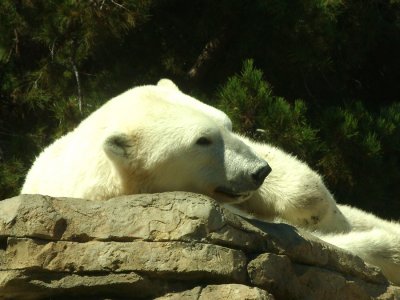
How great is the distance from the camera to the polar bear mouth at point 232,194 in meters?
4.07

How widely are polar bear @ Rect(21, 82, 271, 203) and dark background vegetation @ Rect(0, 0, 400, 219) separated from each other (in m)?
2.37

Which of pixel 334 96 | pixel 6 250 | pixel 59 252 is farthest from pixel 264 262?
pixel 334 96

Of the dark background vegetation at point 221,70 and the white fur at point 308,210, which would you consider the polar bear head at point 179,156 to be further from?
the dark background vegetation at point 221,70

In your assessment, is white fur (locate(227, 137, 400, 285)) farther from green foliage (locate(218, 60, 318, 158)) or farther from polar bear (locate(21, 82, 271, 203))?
green foliage (locate(218, 60, 318, 158))

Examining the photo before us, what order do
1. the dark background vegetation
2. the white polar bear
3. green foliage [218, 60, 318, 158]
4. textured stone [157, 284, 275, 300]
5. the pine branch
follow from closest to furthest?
1. textured stone [157, 284, 275, 300]
2. the white polar bear
3. green foliage [218, 60, 318, 158]
4. the dark background vegetation
5. the pine branch

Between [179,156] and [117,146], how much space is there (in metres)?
0.32

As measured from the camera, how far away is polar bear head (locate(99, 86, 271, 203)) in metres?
4.03

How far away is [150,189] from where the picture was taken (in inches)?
163

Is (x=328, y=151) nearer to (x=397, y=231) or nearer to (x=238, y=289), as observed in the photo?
(x=397, y=231)

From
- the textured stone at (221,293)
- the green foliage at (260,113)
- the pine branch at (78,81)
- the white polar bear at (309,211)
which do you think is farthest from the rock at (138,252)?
the pine branch at (78,81)

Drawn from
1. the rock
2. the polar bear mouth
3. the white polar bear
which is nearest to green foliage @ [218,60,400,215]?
the white polar bear

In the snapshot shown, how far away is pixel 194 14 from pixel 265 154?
3265 mm

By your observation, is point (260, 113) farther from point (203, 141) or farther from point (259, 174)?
point (259, 174)

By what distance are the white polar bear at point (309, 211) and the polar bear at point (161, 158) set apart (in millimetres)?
355
